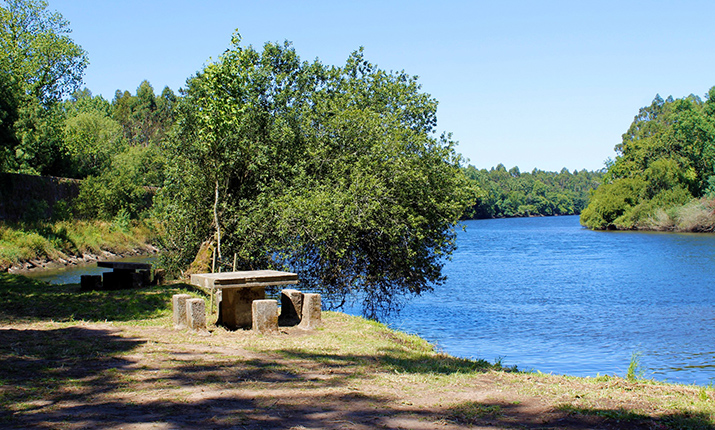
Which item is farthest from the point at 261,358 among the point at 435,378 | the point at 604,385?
the point at 604,385

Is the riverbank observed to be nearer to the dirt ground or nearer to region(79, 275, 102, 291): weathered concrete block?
region(79, 275, 102, 291): weathered concrete block

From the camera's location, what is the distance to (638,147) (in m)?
90.6

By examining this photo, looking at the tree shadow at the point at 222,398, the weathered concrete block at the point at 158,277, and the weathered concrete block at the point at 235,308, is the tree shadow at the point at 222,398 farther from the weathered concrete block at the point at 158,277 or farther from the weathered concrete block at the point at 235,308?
the weathered concrete block at the point at 158,277

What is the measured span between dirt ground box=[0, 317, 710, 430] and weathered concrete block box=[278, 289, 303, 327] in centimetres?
235

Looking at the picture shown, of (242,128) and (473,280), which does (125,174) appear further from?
(242,128)

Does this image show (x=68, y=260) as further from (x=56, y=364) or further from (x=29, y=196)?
(x=56, y=364)

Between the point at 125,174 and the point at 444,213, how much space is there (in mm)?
34789

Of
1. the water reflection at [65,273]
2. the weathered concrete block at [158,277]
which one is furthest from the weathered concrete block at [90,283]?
the water reflection at [65,273]

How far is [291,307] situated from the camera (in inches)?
474

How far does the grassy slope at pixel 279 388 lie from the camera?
5.62 metres

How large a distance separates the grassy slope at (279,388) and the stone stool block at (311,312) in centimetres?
56

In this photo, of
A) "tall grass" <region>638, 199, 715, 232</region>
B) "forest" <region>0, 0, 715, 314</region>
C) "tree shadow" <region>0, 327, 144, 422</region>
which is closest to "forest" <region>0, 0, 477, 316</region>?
"forest" <region>0, 0, 715, 314</region>

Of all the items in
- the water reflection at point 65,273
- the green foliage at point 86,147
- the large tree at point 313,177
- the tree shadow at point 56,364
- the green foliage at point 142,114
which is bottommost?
the water reflection at point 65,273

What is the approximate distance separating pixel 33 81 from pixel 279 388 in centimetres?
4824
